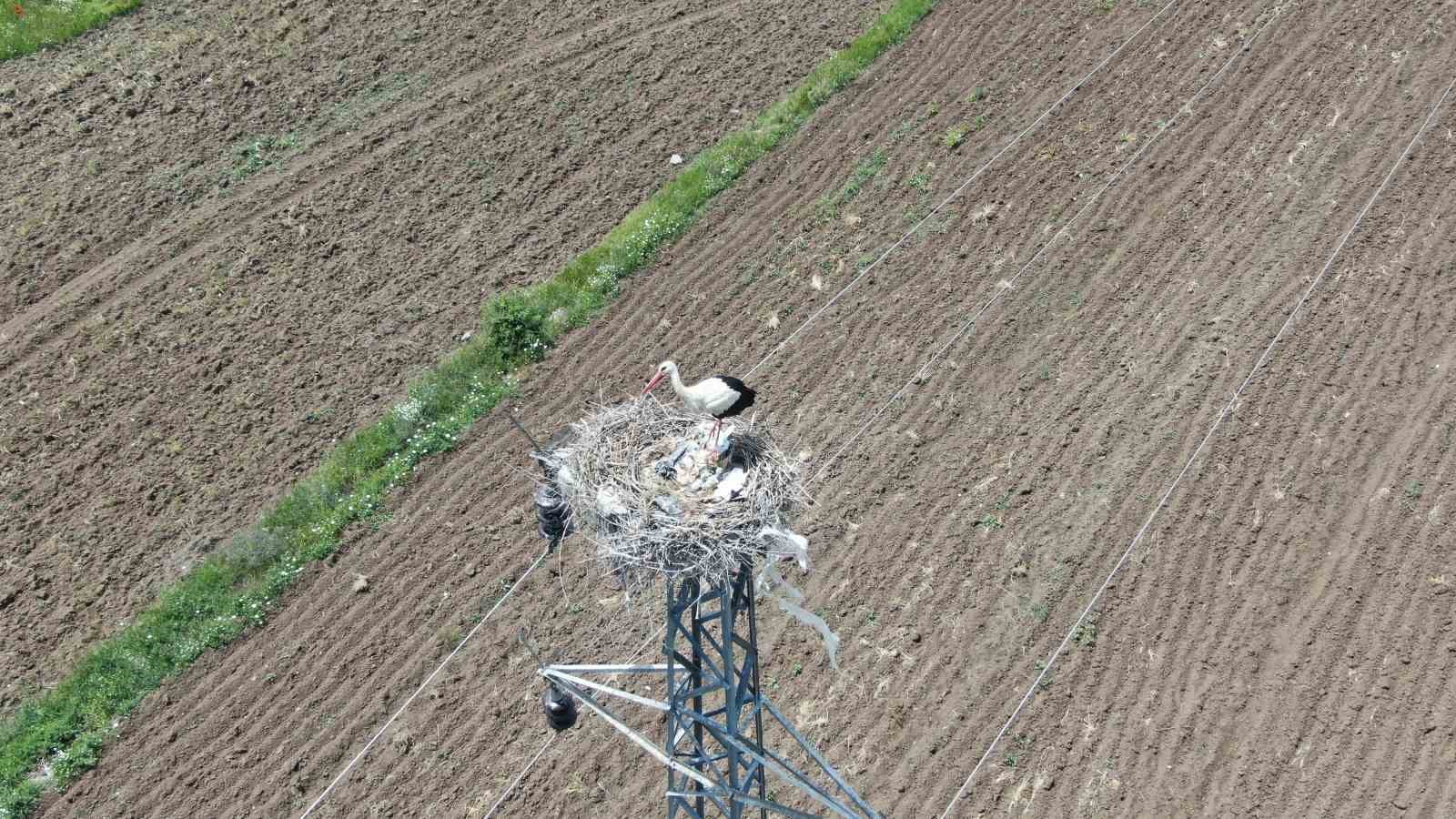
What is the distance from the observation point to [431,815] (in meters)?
12.2

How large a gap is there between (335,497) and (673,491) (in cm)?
766

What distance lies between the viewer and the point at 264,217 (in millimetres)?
19188

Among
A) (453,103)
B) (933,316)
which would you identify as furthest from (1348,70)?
(453,103)

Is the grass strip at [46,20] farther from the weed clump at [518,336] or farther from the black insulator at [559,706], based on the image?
the black insulator at [559,706]

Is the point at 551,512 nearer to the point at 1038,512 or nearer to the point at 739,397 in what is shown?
the point at 739,397

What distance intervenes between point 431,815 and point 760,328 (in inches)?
286

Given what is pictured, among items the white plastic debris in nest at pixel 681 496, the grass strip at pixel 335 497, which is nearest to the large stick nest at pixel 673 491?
the white plastic debris in nest at pixel 681 496

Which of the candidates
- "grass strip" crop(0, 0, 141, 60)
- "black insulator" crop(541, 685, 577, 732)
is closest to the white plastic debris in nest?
"black insulator" crop(541, 685, 577, 732)

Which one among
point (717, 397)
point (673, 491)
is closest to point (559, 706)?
point (673, 491)

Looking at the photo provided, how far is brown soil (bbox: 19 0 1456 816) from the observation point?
39.5ft

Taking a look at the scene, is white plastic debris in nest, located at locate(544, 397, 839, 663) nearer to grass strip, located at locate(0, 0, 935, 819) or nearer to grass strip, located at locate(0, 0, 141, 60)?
grass strip, located at locate(0, 0, 935, 819)

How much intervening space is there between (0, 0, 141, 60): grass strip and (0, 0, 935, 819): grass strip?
39.2ft

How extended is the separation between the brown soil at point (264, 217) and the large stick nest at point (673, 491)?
7.66 meters

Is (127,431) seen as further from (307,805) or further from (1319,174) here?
(1319,174)
